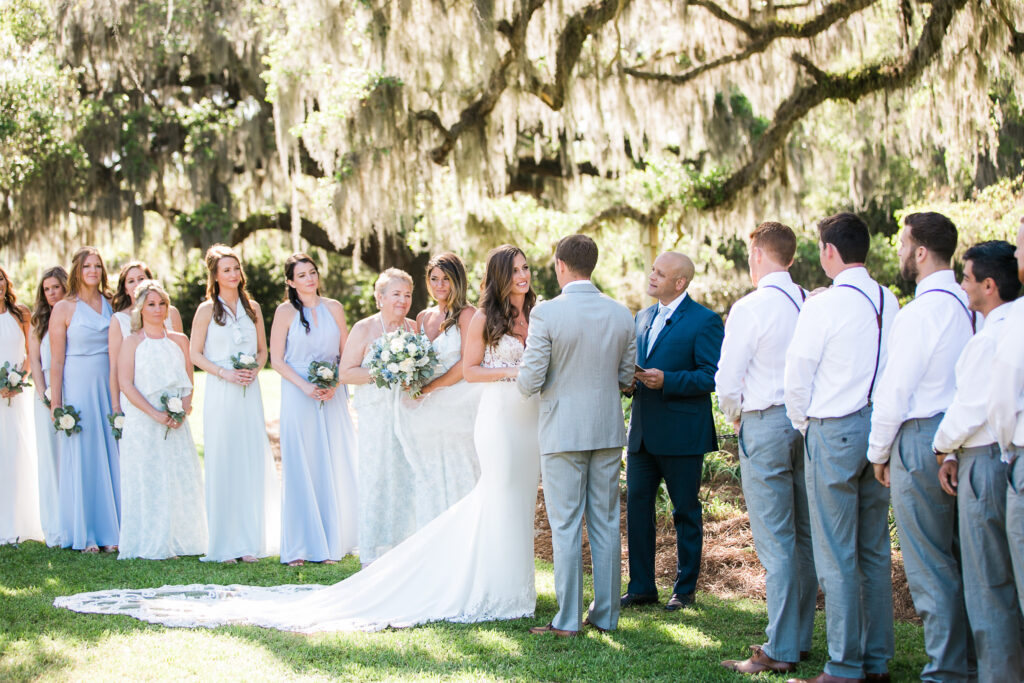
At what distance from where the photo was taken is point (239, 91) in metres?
17.1

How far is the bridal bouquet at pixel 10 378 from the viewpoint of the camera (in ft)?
24.8

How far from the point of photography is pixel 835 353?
4.00 meters

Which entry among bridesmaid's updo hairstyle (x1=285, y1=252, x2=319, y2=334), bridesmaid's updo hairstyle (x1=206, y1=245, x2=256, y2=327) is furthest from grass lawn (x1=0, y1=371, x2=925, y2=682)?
bridesmaid's updo hairstyle (x1=285, y1=252, x2=319, y2=334)

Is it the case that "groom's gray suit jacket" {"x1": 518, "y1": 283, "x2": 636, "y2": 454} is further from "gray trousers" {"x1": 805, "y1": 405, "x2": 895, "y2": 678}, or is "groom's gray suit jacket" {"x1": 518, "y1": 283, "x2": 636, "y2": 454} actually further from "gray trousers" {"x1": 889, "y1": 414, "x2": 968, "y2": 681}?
"gray trousers" {"x1": 889, "y1": 414, "x2": 968, "y2": 681}

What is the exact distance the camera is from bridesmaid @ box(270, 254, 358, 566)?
7.00 m

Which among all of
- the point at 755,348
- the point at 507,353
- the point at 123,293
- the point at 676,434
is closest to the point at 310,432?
the point at 123,293

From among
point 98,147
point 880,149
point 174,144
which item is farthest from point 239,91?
point 880,149

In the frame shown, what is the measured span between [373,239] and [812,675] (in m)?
16.4

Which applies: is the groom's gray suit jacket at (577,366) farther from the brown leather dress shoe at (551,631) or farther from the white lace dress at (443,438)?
the white lace dress at (443,438)

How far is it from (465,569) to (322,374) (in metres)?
2.25

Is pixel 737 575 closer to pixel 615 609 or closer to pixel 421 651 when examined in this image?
pixel 615 609

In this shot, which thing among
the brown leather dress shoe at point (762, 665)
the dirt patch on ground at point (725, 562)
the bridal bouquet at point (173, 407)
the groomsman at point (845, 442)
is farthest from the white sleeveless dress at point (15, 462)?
the groomsman at point (845, 442)

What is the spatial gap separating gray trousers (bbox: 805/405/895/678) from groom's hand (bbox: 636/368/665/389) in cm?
119

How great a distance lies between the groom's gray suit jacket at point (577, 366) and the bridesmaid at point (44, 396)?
4.64 meters
